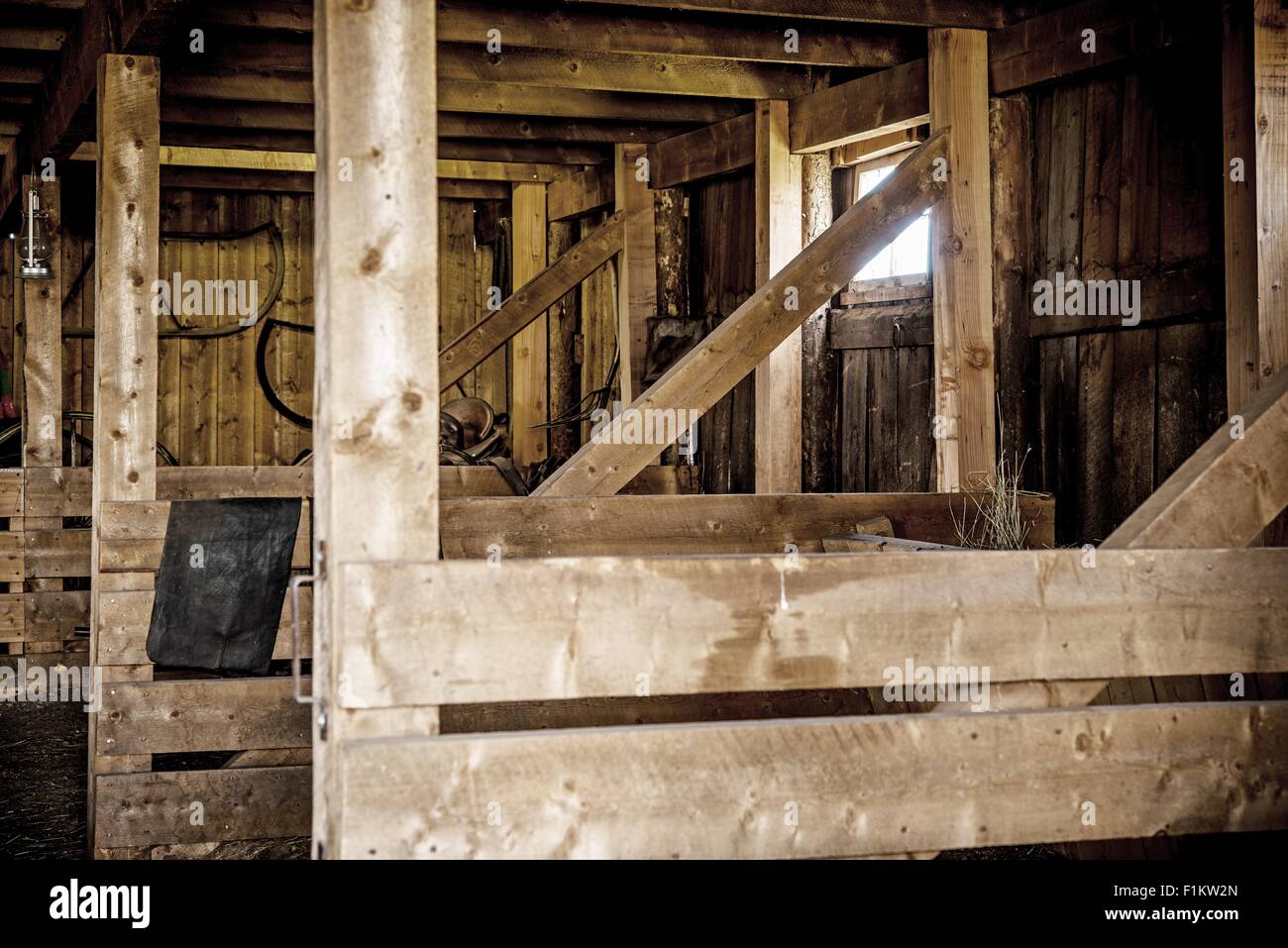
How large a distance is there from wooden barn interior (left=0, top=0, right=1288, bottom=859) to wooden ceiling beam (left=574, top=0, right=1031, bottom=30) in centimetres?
2

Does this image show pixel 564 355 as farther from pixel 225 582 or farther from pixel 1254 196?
pixel 1254 196

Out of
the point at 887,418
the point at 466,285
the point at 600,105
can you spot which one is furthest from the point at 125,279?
the point at 466,285

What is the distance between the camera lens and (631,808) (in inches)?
97.3

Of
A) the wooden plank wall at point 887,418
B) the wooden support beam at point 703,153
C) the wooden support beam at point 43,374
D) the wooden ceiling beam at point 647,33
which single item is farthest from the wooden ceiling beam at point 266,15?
the wooden support beam at point 43,374

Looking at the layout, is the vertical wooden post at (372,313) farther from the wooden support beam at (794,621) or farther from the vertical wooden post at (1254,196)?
the vertical wooden post at (1254,196)

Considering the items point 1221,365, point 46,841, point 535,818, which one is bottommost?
point 46,841

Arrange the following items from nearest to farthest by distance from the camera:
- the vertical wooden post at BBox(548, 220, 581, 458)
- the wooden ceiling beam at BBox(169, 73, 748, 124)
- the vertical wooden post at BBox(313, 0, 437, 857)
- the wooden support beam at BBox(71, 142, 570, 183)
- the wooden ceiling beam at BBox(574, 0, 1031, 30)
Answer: the vertical wooden post at BBox(313, 0, 437, 857), the wooden ceiling beam at BBox(574, 0, 1031, 30), the wooden ceiling beam at BBox(169, 73, 748, 124), the wooden support beam at BBox(71, 142, 570, 183), the vertical wooden post at BBox(548, 220, 581, 458)

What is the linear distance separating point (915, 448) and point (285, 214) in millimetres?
5755

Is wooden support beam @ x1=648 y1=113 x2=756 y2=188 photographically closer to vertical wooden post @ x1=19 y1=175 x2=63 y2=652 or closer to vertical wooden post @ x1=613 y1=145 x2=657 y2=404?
vertical wooden post @ x1=613 y1=145 x2=657 y2=404

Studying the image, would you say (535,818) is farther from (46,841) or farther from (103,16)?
(103,16)

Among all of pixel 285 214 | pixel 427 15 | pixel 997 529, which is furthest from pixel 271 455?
pixel 427 15

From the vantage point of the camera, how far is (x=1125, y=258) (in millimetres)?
5039

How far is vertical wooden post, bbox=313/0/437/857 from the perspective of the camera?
2361 millimetres

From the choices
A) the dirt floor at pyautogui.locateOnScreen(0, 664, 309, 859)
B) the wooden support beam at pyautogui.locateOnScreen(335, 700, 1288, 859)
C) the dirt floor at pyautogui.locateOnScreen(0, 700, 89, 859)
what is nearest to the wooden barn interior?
the wooden support beam at pyautogui.locateOnScreen(335, 700, 1288, 859)
